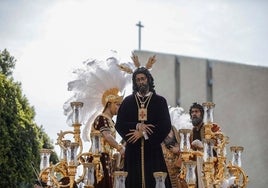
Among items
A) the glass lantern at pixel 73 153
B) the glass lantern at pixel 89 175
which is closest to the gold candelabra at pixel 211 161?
the glass lantern at pixel 89 175

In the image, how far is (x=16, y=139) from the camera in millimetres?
30250

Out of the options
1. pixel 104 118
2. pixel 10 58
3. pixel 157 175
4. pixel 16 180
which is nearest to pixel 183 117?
pixel 104 118

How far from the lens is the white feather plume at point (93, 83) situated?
14.3 m

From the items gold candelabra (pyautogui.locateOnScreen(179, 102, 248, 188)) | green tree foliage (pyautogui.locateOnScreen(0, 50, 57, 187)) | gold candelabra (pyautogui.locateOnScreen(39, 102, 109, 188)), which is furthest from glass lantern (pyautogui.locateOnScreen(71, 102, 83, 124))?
green tree foliage (pyautogui.locateOnScreen(0, 50, 57, 187))

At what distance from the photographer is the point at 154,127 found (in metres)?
11.6

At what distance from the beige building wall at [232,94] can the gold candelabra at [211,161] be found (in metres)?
16.3

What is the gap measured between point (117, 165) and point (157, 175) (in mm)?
2576

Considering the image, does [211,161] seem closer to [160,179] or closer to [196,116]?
[196,116]

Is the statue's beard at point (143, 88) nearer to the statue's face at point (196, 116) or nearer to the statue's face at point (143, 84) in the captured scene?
the statue's face at point (143, 84)

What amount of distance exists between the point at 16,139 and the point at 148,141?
63.5 ft

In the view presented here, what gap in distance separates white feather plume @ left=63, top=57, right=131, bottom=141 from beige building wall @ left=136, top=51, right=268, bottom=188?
626 inches

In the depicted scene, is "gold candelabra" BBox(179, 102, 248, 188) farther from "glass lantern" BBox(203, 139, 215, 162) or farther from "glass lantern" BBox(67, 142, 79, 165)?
"glass lantern" BBox(67, 142, 79, 165)

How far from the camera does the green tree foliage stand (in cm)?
2919

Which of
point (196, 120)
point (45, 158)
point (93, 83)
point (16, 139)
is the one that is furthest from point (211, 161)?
point (16, 139)
